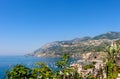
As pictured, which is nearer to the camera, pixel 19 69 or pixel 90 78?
pixel 19 69

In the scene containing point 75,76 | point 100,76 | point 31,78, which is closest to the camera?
point 31,78

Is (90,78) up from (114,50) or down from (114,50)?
down

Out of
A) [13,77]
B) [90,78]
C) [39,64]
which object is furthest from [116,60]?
[13,77]

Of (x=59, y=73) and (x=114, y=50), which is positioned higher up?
(x=114, y=50)

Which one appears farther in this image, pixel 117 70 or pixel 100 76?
pixel 100 76

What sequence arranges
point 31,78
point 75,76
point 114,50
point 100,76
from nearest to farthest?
point 31,78 < point 114,50 < point 75,76 < point 100,76

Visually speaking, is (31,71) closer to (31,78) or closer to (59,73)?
(31,78)

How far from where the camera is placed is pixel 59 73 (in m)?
88.7

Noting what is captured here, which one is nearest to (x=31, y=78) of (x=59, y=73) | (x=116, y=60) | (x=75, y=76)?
(x=59, y=73)

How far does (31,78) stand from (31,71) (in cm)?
489

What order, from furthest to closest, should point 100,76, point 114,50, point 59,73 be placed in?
point 100,76 → point 114,50 → point 59,73

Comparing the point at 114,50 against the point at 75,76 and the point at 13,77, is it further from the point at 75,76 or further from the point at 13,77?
the point at 13,77

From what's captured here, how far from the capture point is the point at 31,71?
82125 mm

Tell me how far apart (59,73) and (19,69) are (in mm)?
15617
